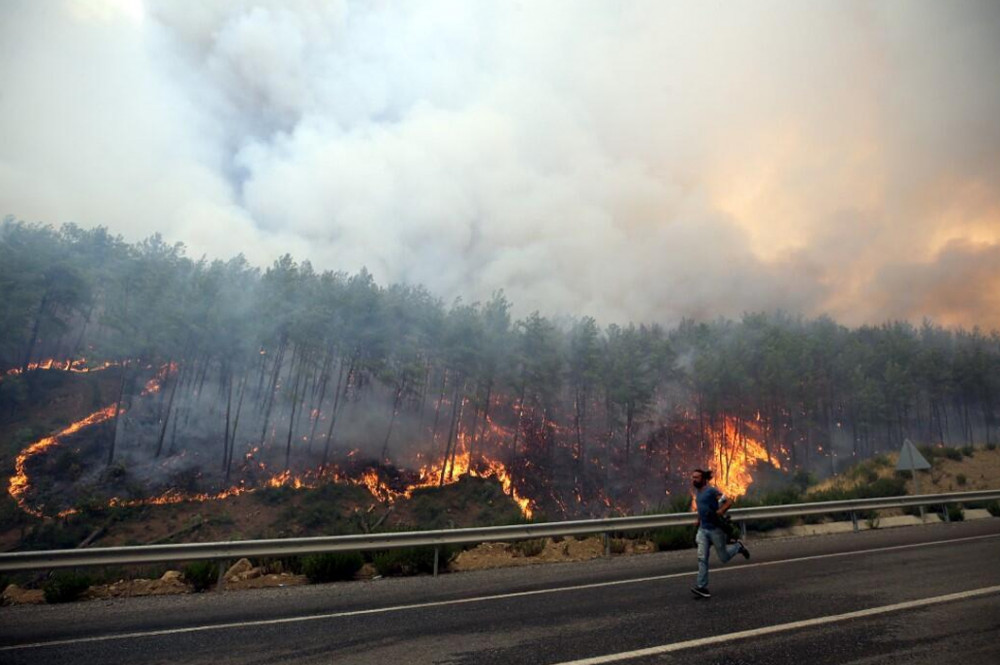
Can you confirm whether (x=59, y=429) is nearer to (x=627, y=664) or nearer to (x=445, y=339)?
(x=445, y=339)

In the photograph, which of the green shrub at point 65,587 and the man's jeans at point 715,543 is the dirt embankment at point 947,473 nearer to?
the man's jeans at point 715,543

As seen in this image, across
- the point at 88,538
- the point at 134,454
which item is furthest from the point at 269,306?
the point at 88,538

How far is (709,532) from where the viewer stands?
779 centimetres

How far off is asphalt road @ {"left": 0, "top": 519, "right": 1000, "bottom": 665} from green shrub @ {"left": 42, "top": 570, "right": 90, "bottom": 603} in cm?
55

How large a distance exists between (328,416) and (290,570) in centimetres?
4952

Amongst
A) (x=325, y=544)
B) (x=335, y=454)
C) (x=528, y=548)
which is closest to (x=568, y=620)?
(x=325, y=544)

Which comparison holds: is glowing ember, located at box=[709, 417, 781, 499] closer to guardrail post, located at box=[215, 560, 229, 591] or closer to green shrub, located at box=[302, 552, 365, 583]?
green shrub, located at box=[302, 552, 365, 583]

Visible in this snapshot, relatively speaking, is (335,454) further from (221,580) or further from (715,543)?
(715,543)

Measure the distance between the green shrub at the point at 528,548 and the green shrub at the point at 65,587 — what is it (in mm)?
8279

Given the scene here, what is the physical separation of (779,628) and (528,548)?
271 inches

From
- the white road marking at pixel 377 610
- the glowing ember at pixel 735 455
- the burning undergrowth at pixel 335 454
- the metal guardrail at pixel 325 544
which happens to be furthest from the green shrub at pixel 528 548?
the glowing ember at pixel 735 455

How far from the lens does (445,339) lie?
56531mm

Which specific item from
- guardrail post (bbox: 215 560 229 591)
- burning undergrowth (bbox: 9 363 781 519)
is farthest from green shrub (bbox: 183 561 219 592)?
burning undergrowth (bbox: 9 363 781 519)

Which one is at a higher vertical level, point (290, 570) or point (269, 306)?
point (269, 306)
